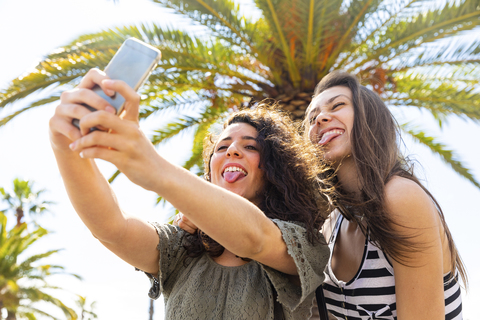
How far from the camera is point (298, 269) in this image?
6.04 ft

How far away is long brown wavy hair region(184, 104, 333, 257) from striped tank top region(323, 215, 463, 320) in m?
0.36

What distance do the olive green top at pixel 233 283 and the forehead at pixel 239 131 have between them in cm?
68

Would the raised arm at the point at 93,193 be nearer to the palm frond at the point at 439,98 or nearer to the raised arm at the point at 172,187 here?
the raised arm at the point at 172,187

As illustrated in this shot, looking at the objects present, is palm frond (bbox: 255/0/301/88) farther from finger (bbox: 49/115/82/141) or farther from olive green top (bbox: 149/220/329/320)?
finger (bbox: 49/115/82/141)

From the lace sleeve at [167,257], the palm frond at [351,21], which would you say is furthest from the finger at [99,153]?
the palm frond at [351,21]

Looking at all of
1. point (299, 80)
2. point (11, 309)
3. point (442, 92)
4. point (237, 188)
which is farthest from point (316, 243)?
point (11, 309)

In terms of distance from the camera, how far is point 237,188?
95.0 inches

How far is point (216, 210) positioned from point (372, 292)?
4.38 feet

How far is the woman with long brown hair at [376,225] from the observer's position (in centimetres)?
218

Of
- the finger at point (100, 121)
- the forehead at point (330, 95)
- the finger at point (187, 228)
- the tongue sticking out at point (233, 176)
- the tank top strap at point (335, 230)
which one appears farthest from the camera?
the forehead at point (330, 95)

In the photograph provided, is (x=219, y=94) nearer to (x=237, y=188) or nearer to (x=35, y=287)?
(x=237, y=188)

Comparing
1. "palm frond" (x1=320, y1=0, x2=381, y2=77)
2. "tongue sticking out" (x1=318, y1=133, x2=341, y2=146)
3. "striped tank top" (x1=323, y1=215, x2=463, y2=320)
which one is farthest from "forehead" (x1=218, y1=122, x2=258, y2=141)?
"palm frond" (x1=320, y1=0, x2=381, y2=77)

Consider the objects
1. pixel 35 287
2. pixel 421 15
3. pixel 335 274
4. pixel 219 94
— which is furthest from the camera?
pixel 35 287

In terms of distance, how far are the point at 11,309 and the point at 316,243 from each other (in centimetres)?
2000
